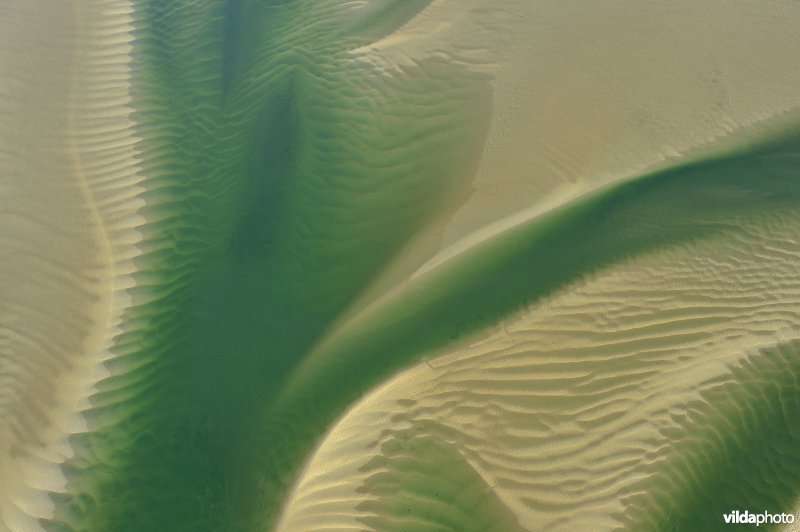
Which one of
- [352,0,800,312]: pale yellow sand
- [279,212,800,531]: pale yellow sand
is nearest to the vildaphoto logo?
[279,212,800,531]: pale yellow sand

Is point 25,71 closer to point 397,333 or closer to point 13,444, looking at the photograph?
point 13,444

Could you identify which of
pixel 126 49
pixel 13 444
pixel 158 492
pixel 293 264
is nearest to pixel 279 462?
pixel 158 492

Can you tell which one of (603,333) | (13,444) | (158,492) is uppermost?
(603,333)

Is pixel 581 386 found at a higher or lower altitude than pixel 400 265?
lower

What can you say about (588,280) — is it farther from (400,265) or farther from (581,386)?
(400,265)

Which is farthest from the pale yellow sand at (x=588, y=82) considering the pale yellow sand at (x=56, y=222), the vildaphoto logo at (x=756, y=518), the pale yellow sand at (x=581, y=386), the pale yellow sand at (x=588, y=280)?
the vildaphoto logo at (x=756, y=518)

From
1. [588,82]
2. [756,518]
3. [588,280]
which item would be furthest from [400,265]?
[756,518]
